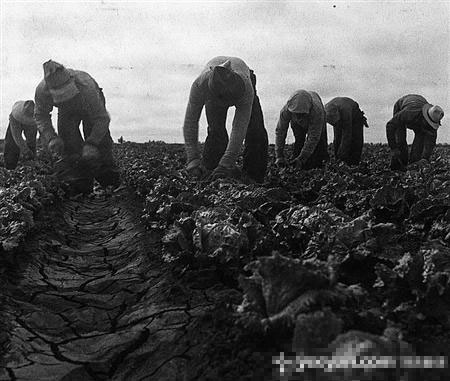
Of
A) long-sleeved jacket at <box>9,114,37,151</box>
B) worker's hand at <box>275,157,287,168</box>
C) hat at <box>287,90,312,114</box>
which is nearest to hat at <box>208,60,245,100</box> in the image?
hat at <box>287,90,312,114</box>

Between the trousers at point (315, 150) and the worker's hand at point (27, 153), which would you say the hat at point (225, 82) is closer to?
the trousers at point (315, 150)

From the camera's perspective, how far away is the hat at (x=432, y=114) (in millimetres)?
9516

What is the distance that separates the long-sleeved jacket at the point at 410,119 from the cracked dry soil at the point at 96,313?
5.93 meters

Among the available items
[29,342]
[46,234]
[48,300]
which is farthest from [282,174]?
[29,342]

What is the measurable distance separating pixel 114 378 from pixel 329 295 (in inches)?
49.0

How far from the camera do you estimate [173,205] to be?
16.8ft

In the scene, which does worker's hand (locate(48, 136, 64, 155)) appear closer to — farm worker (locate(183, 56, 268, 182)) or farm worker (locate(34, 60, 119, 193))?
farm worker (locate(34, 60, 119, 193))

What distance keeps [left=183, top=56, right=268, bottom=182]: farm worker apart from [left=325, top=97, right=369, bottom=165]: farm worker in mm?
3539

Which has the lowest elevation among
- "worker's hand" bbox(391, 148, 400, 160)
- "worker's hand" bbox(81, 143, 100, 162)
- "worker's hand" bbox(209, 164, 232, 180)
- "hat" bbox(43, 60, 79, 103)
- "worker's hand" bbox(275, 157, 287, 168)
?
"worker's hand" bbox(209, 164, 232, 180)

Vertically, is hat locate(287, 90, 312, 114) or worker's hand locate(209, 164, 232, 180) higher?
hat locate(287, 90, 312, 114)

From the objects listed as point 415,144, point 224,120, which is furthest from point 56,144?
point 415,144

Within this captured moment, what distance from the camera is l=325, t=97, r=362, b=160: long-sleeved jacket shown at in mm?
10789

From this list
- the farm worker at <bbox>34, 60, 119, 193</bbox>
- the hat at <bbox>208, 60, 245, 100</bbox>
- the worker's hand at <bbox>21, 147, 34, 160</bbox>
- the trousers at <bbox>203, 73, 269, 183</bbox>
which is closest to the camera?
the hat at <bbox>208, 60, 245, 100</bbox>

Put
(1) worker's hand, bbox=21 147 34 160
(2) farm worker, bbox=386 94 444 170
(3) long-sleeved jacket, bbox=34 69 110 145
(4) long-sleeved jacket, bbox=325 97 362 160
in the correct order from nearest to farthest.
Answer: (3) long-sleeved jacket, bbox=34 69 110 145 → (2) farm worker, bbox=386 94 444 170 → (4) long-sleeved jacket, bbox=325 97 362 160 → (1) worker's hand, bbox=21 147 34 160
